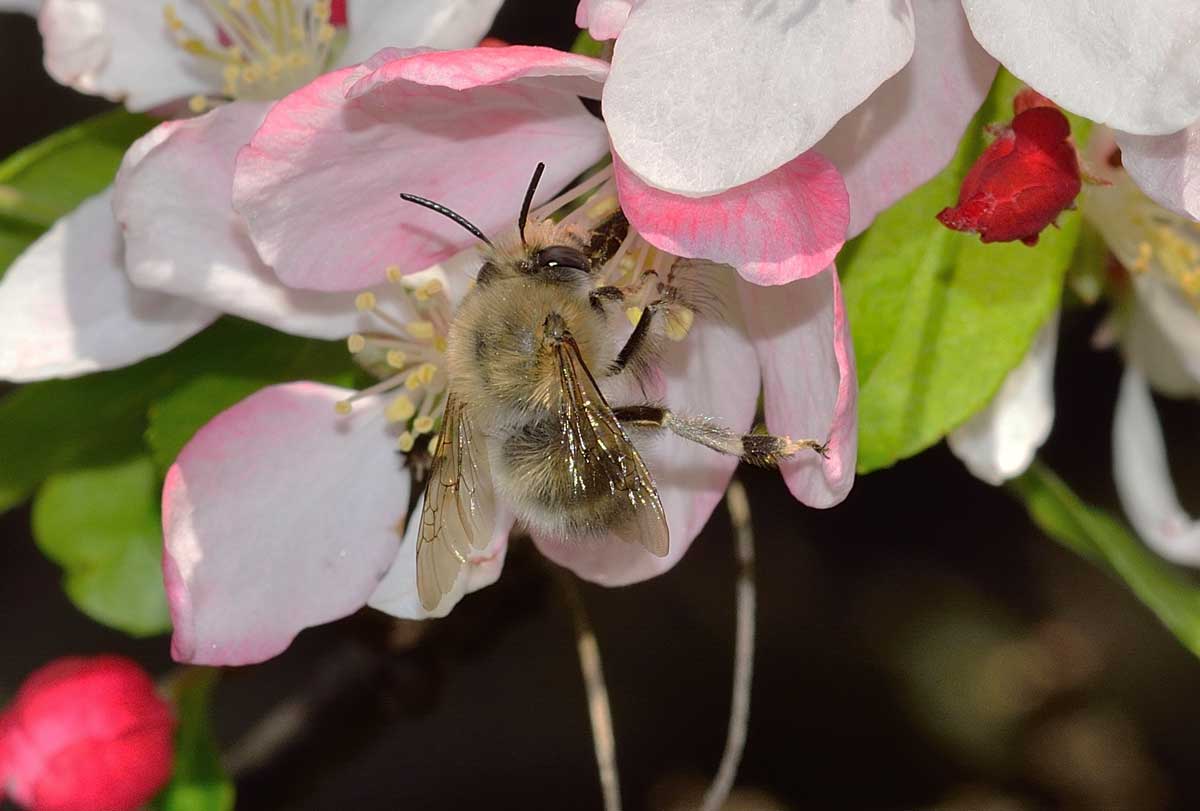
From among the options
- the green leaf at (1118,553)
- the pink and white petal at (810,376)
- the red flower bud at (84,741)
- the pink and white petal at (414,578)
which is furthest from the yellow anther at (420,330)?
the green leaf at (1118,553)

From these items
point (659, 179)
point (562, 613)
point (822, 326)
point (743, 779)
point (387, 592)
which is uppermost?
point (659, 179)

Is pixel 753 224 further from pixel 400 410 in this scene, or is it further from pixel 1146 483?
pixel 1146 483

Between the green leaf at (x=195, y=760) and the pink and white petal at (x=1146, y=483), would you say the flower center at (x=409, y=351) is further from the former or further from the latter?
the pink and white petal at (x=1146, y=483)

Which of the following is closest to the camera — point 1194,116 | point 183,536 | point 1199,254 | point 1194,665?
point 1194,116

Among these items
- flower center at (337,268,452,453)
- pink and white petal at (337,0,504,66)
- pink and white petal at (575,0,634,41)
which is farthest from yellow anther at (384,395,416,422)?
pink and white petal at (575,0,634,41)

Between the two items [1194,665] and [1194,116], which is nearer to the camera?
[1194,116]

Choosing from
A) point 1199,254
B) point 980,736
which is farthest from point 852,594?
point 1199,254

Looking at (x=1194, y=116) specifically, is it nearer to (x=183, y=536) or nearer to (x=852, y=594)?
(x=183, y=536)

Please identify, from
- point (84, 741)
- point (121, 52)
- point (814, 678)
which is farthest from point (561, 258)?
point (814, 678)
